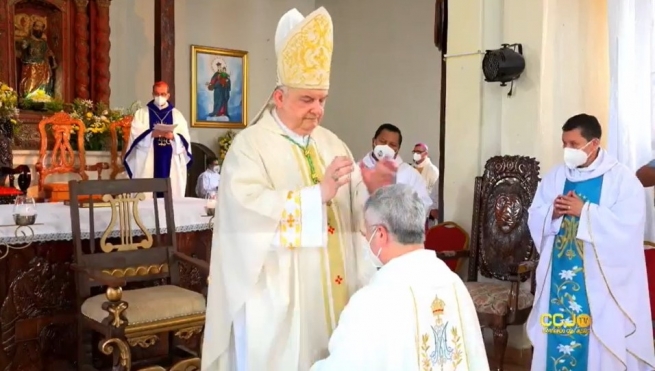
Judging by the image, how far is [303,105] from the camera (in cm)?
285

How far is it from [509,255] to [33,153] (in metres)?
6.02

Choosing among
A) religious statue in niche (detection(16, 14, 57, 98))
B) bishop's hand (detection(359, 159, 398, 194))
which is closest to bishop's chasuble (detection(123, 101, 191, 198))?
religious statue in niche (detection(16, 14, 57, 98))

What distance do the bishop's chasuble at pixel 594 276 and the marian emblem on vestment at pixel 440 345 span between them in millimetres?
2113

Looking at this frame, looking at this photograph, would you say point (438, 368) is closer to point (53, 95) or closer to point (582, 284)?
point (582, 284)

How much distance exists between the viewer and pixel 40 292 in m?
4.34

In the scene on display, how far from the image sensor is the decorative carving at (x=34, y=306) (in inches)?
166

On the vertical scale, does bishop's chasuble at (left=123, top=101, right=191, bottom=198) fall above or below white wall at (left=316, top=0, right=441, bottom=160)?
below

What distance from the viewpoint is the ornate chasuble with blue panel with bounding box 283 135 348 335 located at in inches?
115

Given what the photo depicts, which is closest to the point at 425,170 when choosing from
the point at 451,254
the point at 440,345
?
the point at 451,254

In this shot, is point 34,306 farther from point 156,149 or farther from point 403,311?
point 156,149

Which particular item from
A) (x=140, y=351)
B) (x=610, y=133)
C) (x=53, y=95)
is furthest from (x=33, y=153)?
(x=610, y=133)

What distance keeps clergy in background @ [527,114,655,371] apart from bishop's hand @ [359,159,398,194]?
1803 mm

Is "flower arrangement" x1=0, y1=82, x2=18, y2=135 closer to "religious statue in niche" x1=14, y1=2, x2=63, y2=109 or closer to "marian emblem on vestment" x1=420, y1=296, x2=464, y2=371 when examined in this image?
"religious statue in niche" x1=14, y1=2, x2=63, y2=109

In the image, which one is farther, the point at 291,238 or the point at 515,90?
the point at 515,90
